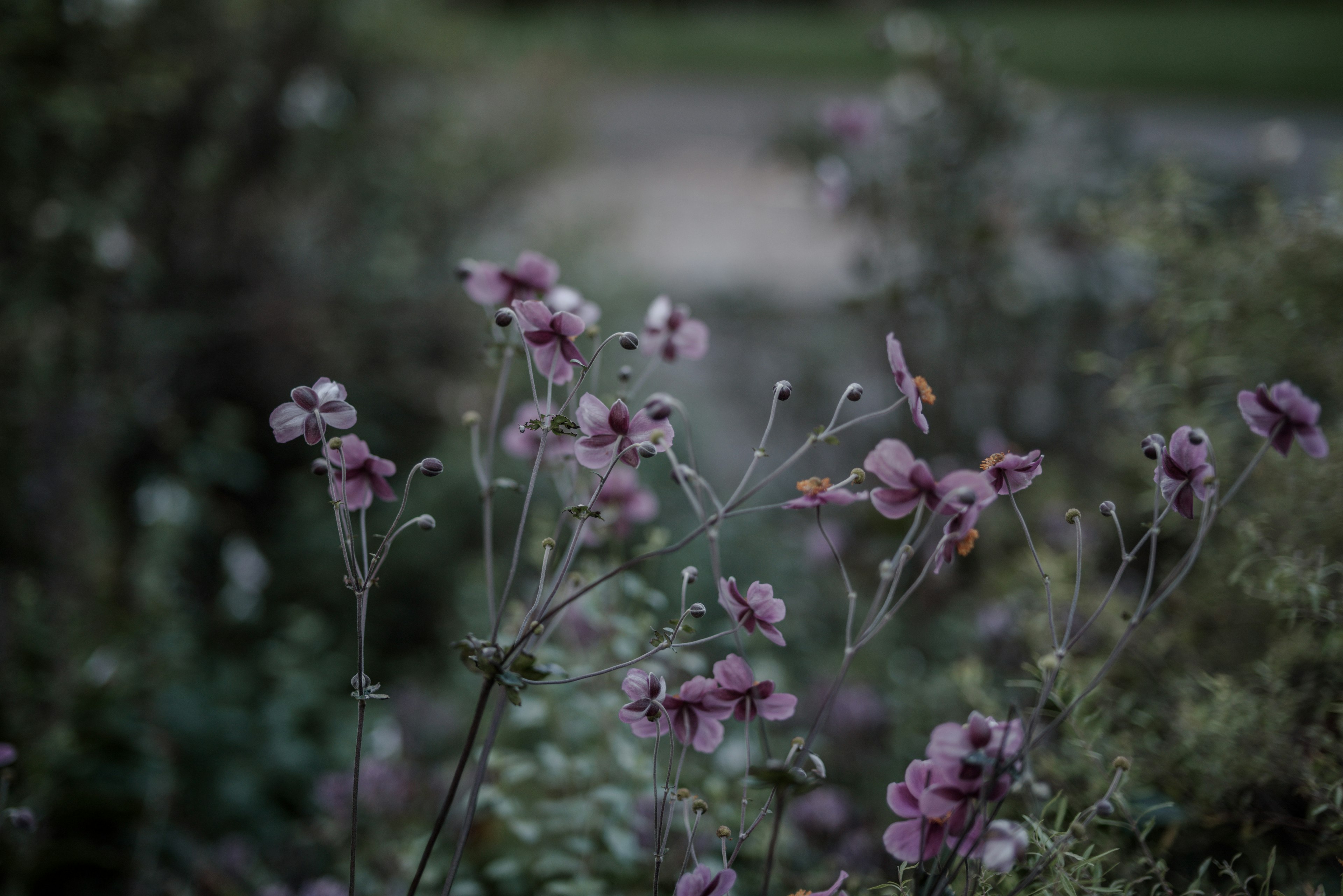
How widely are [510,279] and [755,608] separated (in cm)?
46

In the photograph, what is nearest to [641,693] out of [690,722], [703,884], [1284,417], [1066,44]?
[690,722]

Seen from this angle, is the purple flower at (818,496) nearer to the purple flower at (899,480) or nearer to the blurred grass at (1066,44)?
the purple flower at (899,480)

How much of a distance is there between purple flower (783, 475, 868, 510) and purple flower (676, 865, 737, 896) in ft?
1.01

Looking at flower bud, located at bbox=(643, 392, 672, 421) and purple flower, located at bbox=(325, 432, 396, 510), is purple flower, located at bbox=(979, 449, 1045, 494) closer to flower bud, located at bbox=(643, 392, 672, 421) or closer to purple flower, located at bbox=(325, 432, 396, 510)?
flower bud, located at bbox=(643, 392, 672, 421)

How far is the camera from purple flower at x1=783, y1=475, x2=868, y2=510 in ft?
2.30

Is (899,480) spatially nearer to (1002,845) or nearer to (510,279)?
(1002,845)

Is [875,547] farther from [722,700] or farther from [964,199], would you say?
[722,700]

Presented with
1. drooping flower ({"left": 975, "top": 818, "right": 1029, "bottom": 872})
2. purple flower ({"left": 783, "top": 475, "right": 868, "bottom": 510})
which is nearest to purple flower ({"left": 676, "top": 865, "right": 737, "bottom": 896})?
drooping flower ({"left": 975, "top": 818, "right": 1029, "bottom": 872})

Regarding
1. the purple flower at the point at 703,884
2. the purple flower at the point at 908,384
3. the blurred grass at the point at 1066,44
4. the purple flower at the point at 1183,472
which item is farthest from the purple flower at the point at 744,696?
the blurred grass at the point at 1066,44

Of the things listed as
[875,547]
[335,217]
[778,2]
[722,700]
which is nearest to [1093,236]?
[875,547]

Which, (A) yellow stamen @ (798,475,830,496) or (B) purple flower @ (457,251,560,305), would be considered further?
(B) purple flower @ (457,251,560,305)

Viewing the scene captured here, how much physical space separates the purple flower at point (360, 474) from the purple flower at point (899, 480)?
0.43 meters

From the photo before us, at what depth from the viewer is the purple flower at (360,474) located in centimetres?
81

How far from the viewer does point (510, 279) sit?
3.13 feet
